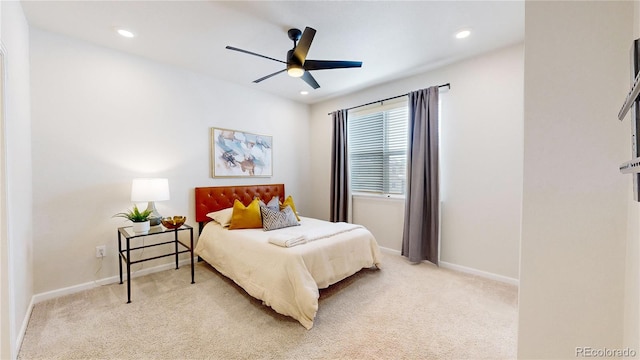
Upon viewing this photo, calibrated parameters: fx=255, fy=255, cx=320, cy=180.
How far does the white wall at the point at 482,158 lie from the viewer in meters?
2.80

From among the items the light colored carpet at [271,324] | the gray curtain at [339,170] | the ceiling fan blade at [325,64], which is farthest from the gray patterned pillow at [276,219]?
the ceiling fan blade at [325,64]

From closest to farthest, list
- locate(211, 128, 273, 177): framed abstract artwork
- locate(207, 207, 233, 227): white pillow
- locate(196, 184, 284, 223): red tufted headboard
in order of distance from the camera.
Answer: locate(207, 207, 233, 227): white pillow → locate(196, 184, 284, 223): red tufted headboard → locate(211, 128, 273, 177): framed abstract artwork

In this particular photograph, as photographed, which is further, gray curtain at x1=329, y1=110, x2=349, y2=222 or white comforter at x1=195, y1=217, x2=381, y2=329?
gray curtain at x1=329, y1=110, x2=349, y2=222

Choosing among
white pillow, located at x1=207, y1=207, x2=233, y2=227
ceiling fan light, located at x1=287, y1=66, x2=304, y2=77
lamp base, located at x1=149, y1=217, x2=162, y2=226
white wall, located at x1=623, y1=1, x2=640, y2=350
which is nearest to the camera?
white wall, located at x1=623, y1=1, x2=640, y2=350

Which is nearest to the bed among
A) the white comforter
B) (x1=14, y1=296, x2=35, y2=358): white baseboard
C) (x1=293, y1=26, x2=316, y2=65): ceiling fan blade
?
the white comforter

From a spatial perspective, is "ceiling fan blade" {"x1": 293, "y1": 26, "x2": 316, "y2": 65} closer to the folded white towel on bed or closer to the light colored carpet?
the folded white towel on bed

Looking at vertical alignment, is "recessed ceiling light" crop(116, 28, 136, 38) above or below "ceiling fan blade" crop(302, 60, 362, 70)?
above

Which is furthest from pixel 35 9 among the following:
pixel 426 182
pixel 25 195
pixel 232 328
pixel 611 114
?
pixel 426 182

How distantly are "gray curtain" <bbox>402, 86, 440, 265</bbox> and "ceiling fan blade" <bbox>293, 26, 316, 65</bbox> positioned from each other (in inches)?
73.5

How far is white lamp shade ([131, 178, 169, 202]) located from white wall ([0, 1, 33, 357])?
0.77m

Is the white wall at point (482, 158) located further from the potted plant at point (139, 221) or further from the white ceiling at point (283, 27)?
the potted plant at point (139, 221)

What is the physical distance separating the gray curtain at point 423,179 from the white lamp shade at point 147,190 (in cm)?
305

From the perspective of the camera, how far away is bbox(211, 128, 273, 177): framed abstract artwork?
3.70 metres

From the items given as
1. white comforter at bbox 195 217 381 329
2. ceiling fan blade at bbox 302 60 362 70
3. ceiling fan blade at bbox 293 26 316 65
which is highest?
ceiling fan blade at bbox 293 26 316 65
